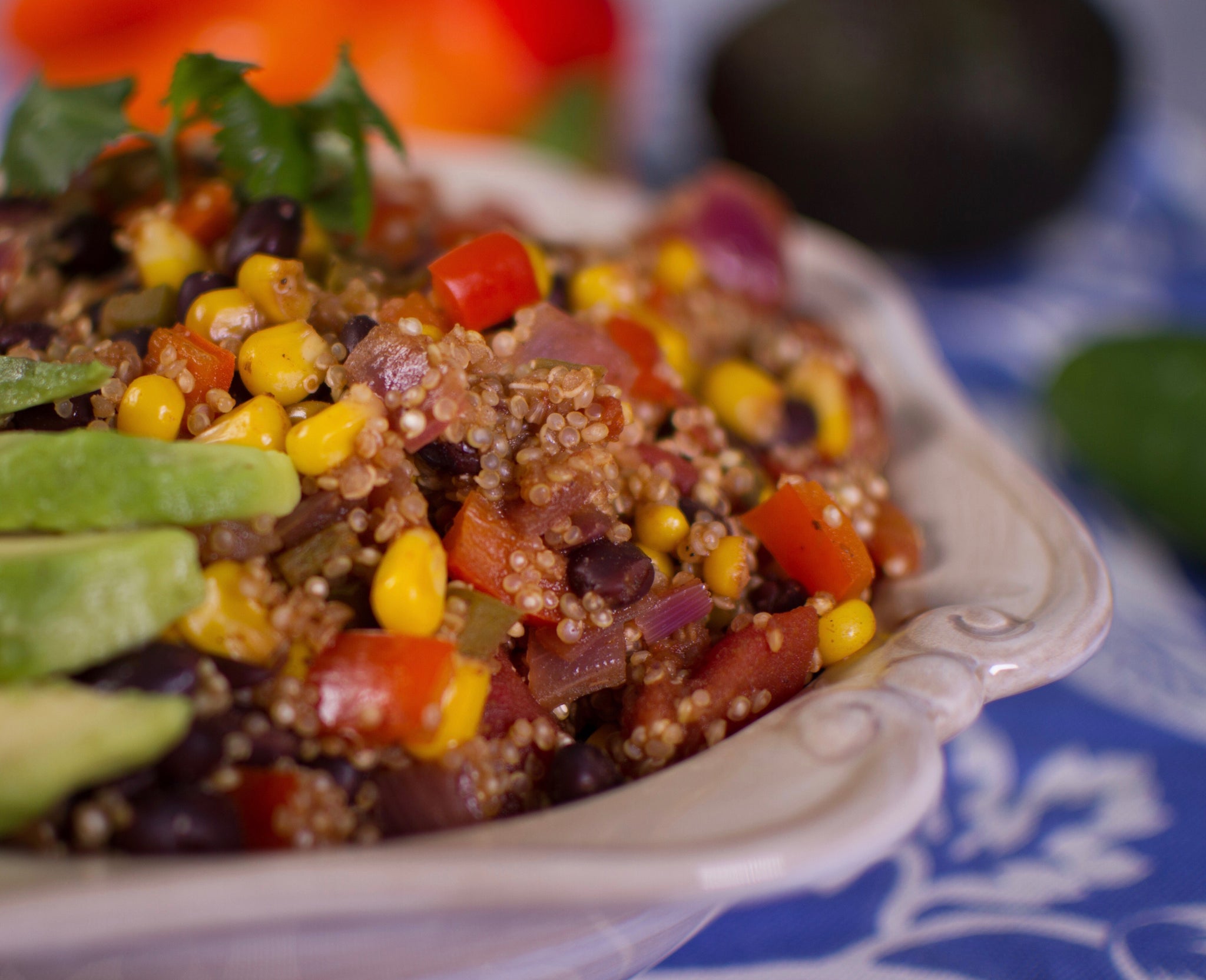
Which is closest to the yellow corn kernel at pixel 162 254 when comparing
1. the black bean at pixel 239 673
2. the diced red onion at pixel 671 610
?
the black bean at pixel 239 673

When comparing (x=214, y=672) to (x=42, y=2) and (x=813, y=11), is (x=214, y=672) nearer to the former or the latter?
(x=813, y=11)

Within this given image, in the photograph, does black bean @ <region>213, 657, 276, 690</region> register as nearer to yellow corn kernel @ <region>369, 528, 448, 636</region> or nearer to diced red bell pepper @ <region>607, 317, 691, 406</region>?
yellow corn kernel @ <region>369, 528, 448, 636</region>

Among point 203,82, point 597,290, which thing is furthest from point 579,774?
point 203,82

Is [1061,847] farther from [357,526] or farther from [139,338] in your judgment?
[139,338]

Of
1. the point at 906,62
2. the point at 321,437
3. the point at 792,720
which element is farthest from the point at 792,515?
the point at 906,62

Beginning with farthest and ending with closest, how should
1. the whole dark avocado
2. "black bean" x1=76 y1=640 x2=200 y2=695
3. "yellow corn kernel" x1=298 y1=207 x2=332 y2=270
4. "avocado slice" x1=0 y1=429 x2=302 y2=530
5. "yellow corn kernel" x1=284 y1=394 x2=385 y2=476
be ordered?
the whole dark avocado < "yellow corn kernel" x1=298 y1=207 x2=332 y2=270 < "yellow corn kernel" x1=284 y1=394 x2=385 y2=476 < "avocado slice" x1=0 y1=429 x2=302 y2=530 < "black bean" x1=76 y1=640 x2=200 y2=695

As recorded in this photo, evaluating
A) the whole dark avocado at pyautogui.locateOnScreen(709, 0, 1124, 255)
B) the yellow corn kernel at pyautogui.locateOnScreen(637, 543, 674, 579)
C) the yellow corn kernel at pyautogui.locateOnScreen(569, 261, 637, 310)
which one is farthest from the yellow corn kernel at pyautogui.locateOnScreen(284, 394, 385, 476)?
the whole dark avocado at pyautogui.locateOnScreen(709, 0, 1124, 255)

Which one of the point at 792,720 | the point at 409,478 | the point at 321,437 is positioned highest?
the point at 321,437
